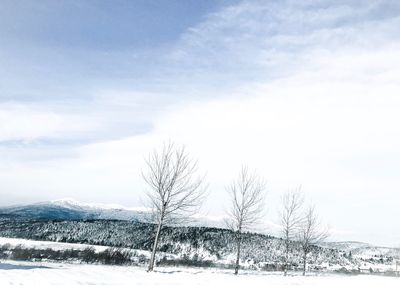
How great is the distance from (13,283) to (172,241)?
12869 cm

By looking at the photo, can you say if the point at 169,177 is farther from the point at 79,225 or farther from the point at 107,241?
the point at 79,225

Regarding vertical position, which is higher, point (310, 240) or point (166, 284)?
point (310, 240)

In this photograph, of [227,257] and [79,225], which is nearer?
[227,257]

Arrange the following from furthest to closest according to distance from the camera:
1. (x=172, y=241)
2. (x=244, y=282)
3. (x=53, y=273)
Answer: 1. (x=172, y=241)
2. (x=244, y=282)
3. (x=53, y=273)

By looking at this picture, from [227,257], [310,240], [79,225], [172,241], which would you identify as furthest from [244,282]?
[79,225]

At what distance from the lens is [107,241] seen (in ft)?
469

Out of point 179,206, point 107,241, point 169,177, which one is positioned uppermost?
point 169,177

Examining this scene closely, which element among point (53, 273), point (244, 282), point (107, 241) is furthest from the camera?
point (107, 241)

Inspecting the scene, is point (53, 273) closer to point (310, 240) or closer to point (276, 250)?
point (310, 240)

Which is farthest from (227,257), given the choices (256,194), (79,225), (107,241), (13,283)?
(13,283)

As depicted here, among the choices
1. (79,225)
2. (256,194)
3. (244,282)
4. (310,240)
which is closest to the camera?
(244,282)

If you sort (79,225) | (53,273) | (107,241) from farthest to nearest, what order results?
(79,225) → (107,241) → (53,273)

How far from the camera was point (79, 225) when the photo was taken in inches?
6816

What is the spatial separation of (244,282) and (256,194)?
10.0m
